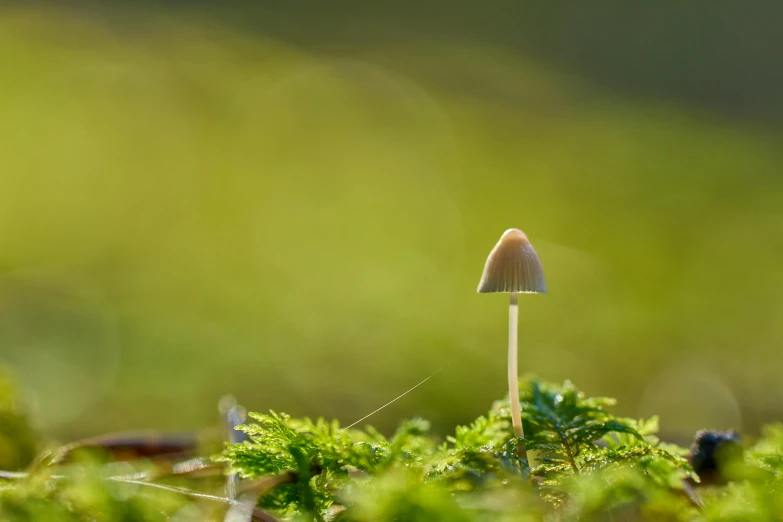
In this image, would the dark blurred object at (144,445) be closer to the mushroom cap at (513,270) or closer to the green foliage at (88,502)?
the green foliage at (88,502)

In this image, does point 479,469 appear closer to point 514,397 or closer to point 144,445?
point 514,397

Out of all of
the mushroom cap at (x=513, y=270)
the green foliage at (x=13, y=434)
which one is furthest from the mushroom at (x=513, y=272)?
the green foliage at (x=13, y=434)

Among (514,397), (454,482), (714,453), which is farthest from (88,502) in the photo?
(714,453)

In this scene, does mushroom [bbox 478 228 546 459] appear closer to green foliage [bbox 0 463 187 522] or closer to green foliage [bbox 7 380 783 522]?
green foliage [bbox 7 380 783 522]

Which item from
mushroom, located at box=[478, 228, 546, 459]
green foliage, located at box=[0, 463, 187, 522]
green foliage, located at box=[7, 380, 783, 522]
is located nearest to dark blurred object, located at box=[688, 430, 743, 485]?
green foliage, located at box=[7, 380, 783, 522]

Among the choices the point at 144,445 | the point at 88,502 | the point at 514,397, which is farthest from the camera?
the point at 144,445

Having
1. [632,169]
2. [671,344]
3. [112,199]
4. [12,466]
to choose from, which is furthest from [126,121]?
[12,466]

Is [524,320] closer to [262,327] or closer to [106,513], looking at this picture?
[262,327]
